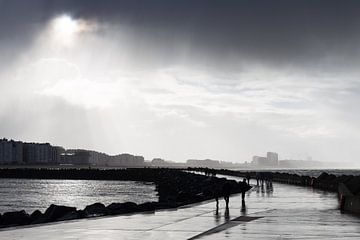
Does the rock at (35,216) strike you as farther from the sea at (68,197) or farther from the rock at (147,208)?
the sea at (68,197)

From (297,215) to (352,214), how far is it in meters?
2.28

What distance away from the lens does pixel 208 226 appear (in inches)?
704

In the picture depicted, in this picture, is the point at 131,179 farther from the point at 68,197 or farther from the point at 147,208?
the point at 147,208

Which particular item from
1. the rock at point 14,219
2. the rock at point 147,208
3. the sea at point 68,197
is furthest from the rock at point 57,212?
the sea at point 68,197

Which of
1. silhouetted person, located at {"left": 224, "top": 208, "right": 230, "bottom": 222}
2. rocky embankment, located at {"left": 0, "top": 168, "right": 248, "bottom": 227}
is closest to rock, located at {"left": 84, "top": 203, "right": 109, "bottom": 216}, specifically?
rocky embankment, located at {"left": 0, "top": 168, "right": 248, "bottom": 227}

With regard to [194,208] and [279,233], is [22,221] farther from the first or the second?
[279,233]

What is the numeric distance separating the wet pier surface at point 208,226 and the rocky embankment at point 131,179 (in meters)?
3.74

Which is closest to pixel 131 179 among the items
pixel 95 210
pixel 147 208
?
pixel 95 210

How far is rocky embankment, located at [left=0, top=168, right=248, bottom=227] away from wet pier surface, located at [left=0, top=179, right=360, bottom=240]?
12.3ft

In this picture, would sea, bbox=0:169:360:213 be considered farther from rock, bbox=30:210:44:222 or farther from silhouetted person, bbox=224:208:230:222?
silhouetted person, bbox=224:208:230:222

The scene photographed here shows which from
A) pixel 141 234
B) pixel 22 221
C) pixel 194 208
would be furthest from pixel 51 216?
pixel 141 234

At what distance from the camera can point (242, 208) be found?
83.4ft

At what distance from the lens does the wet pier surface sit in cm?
1549

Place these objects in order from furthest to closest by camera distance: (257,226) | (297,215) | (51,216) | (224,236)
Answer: (51,216) → (297,215) → (257,226) → (224,236)
